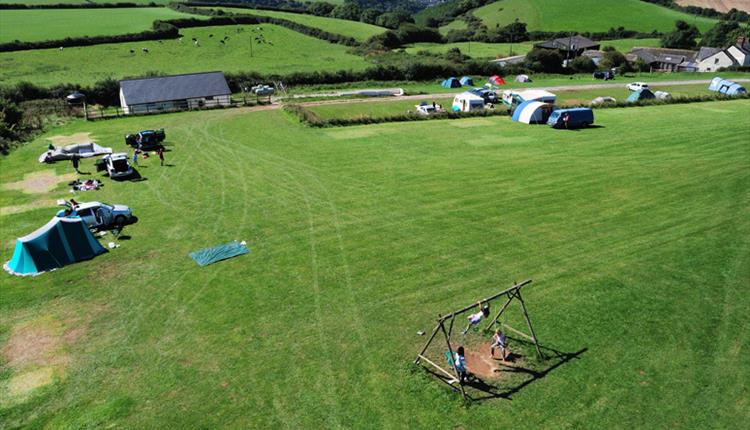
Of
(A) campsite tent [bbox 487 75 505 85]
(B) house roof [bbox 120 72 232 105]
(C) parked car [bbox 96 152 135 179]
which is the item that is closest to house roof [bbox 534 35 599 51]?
(A) campsite tent [bbox 487 75 505 85]

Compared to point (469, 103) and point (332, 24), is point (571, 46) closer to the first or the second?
point (332, 24)

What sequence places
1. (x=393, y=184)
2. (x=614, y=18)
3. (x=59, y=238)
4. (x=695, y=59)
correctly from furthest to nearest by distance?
1. (x=614, y=18)
2. (x=695, y=59)
3. (x=393, y=184)
4. (x=59, y=238)

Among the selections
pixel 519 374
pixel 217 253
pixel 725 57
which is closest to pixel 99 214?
pixel 217 253

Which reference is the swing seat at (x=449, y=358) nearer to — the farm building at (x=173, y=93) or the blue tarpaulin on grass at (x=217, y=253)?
the blue tarpaulin on grass at (x=217, y=253)

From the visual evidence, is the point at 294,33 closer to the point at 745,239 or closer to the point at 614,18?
the point at 614,18

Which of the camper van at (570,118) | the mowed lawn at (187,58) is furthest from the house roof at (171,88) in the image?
the camper van at (570,118)

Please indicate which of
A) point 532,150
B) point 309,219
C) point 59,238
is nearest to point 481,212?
point 309,219
